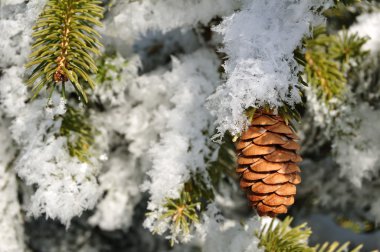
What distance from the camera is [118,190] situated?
1.27 meters

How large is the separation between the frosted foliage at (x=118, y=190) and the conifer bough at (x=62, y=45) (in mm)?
534

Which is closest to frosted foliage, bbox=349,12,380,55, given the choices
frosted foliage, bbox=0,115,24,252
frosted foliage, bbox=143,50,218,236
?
frosted foliage, bbox=143,50,218,236

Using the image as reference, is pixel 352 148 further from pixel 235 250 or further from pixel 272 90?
pixel 272 90

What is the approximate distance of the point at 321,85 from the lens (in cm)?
104

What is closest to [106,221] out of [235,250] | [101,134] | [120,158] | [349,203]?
[120,158]

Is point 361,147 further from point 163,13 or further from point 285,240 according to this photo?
point 163,13

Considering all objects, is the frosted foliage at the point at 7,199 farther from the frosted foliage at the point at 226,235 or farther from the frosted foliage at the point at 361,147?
the frosted foliage at the point at 361,147

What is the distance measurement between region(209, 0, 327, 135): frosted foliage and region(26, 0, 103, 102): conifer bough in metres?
0.27

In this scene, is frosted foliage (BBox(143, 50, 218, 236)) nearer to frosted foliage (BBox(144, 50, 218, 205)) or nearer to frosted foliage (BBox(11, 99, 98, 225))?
frosted foliage (BBox(144, 50, 218, 205))

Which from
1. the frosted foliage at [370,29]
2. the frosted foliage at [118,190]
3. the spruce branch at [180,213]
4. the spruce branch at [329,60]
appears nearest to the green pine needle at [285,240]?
the spruce branch at [180,213]

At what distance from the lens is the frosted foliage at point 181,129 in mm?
976

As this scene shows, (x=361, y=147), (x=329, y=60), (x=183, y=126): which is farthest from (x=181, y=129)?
(x=361, y=147)

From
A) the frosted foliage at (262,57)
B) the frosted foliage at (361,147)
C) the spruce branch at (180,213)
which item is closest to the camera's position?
the frosted foliage at (262,57)

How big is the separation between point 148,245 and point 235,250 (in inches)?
22.2
